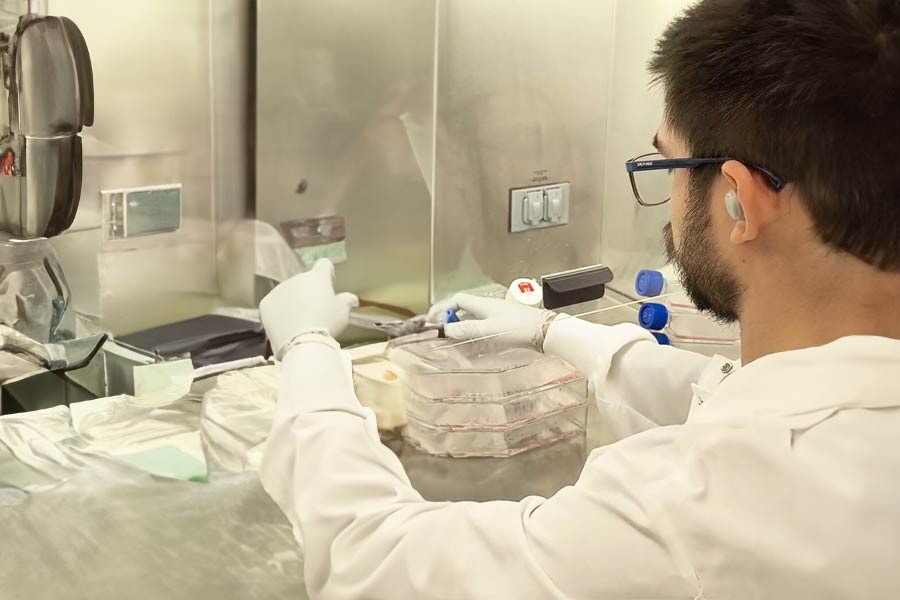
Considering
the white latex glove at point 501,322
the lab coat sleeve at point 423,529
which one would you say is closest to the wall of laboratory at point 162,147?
the white latex glove at point 501,322

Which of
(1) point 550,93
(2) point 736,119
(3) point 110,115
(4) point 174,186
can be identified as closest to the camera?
(2) point 736,119

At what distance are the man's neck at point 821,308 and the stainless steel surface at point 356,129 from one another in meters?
1.16

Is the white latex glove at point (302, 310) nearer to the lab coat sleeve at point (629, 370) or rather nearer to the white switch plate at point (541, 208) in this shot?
the lab coat sleeve at point (629, 370)

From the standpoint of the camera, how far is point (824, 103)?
0.84 metres

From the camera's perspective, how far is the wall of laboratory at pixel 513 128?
2.03 meters

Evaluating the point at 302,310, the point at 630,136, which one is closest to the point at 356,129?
the point at 630,136

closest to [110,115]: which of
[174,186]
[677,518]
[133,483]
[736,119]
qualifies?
[174,186]

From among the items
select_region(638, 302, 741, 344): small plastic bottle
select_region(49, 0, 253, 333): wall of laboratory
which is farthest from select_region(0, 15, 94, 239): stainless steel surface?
select_region(638, 302, 741, 344): small plastic bottle

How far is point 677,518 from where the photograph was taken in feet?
2.71

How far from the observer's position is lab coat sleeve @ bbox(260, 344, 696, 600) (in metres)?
0.84

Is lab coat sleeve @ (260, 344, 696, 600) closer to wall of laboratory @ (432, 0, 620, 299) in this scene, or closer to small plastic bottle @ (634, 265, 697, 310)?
small plastic bottle @ (634, 265, 697, 310)

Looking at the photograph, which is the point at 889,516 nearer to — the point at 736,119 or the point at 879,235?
the point at 879,235

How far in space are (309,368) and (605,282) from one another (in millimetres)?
725

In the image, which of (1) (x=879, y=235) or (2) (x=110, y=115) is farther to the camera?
(2) (x=110, y=115)
